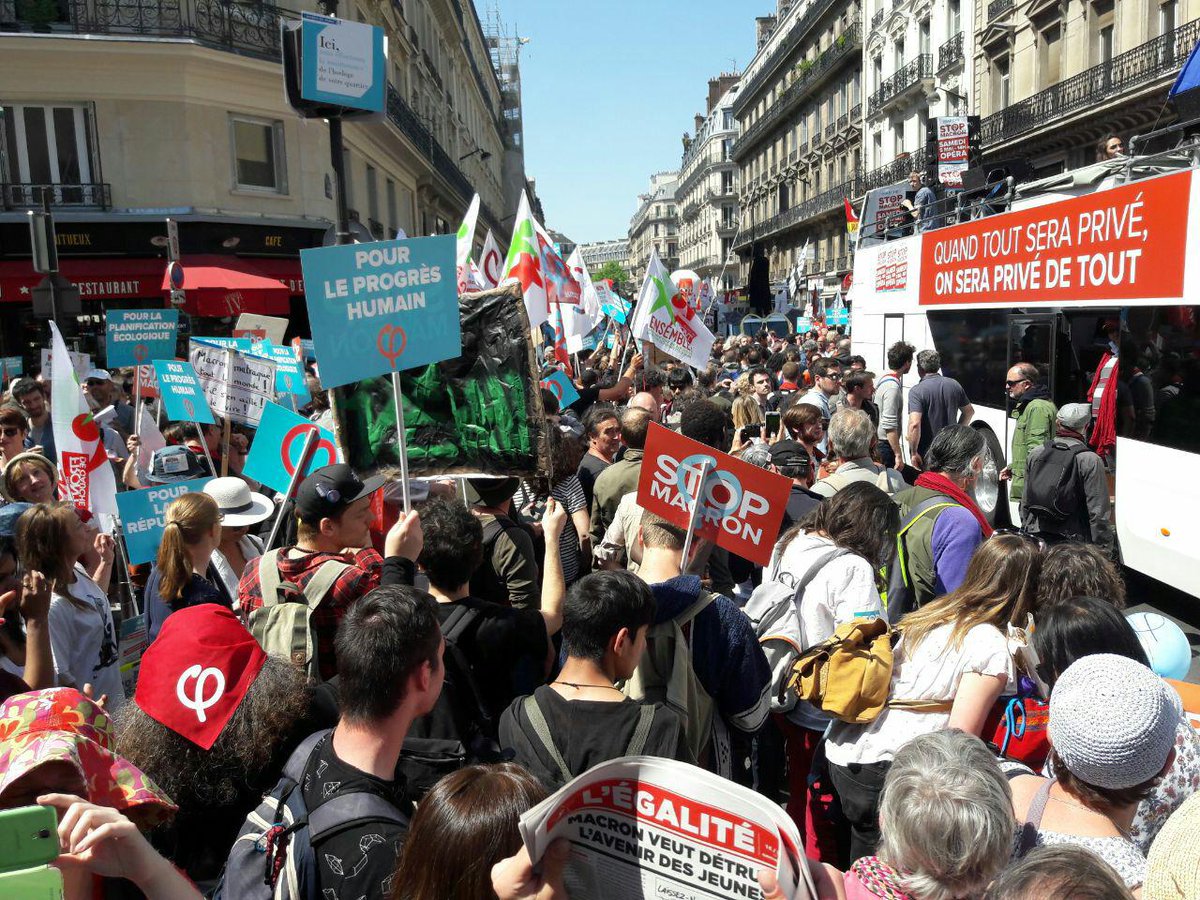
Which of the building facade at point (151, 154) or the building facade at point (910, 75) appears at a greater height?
the building facade at point (910, 75)

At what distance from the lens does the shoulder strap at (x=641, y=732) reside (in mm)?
2430

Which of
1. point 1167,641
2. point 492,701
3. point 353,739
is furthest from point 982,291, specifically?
point 353,739

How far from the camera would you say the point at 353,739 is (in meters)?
2.22

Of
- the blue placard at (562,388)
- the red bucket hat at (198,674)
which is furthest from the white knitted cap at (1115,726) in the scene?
the blue placard at (562,388)

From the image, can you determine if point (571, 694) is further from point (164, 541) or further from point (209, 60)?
point (209, 60)

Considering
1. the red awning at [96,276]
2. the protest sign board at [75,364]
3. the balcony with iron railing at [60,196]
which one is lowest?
the protest sign board at [75,364]

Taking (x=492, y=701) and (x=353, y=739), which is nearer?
(x=353, y=739)

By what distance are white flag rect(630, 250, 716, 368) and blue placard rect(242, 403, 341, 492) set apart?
14.0 feet

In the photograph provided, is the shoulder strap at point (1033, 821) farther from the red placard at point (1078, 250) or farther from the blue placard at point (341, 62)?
the blue placard at point (341, 62)

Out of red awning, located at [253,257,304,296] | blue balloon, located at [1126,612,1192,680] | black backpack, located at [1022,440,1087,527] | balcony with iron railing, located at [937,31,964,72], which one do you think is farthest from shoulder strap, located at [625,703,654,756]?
balcony with iron railing, located at [937,31,964,72]

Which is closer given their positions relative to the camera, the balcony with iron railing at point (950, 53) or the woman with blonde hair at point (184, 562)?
the woman with blonde hair at point (184, 562)

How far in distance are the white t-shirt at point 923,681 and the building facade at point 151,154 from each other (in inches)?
623

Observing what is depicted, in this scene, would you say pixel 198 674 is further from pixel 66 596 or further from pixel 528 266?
pixel 528 266

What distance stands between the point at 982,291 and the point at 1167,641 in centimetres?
758
